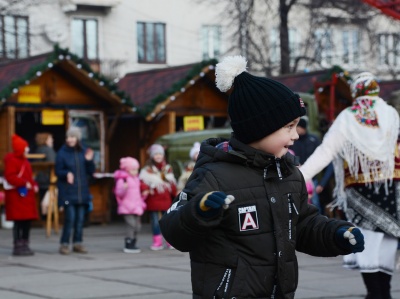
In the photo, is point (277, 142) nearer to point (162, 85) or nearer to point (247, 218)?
point (247, 218)

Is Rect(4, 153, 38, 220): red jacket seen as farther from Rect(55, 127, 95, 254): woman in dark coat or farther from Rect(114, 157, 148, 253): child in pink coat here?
Rect(114, 157, 148, 253): child in pink coat

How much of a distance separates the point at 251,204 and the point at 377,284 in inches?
151

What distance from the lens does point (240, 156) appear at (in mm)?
4859

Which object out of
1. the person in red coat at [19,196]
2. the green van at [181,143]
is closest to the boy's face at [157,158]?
the person in red coat at [19,196]

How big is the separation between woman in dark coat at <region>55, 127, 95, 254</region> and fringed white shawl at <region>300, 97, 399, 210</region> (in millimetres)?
6186

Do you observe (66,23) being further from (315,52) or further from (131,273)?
(131,273)

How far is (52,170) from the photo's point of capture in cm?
1823

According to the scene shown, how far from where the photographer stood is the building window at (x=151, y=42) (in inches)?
1718

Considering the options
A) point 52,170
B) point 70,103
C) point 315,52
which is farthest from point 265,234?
point 315,52

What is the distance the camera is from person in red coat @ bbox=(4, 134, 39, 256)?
1392 cm

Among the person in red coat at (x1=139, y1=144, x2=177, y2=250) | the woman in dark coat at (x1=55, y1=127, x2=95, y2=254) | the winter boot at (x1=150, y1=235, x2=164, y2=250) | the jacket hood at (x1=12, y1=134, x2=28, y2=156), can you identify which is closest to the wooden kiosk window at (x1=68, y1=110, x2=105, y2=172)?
the person in red coat at (x1=139, y1=144, x2=177, y2=250)

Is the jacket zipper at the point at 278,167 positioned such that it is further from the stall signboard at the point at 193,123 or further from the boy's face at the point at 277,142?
the stall signboard at the point at 193,123

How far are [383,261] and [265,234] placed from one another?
148 inches

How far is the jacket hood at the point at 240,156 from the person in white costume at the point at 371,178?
337 cm
